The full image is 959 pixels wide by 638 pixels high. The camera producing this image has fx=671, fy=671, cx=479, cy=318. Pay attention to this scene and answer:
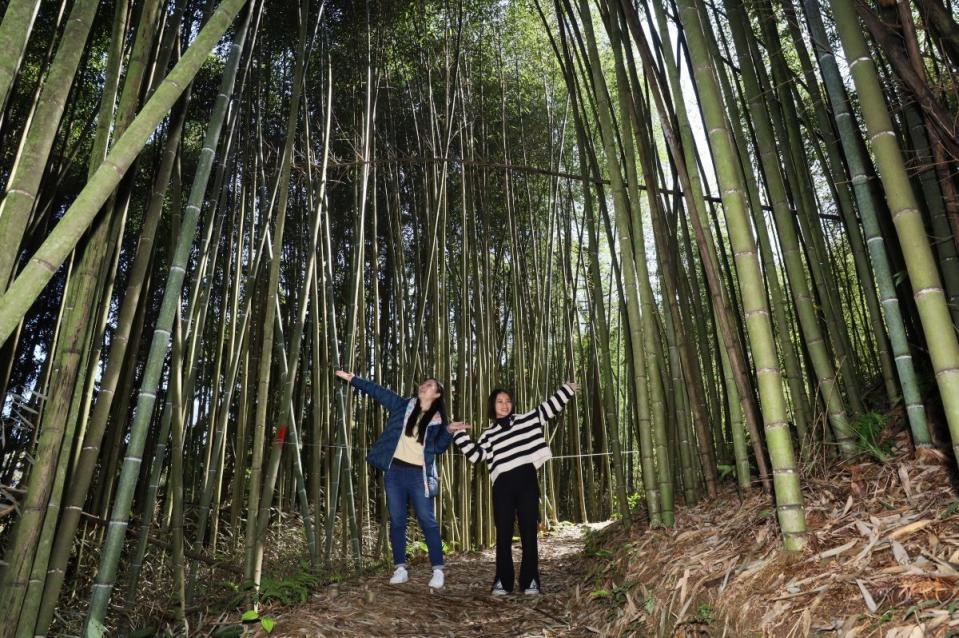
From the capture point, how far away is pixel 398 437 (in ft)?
9.60

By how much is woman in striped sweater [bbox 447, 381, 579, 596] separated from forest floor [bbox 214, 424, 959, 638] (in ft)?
0.41

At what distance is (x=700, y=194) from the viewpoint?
2.19 m

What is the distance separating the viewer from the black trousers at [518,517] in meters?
2.82

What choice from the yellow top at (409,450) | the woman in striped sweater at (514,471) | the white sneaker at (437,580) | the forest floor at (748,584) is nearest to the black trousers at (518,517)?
the woman in striped sweater at (514,471)

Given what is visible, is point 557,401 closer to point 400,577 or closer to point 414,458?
point 414,458

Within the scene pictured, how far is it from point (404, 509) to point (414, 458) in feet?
0.72

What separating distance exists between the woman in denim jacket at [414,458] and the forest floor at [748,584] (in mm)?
258

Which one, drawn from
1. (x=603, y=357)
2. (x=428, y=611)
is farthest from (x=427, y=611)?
(x=603, y=357)

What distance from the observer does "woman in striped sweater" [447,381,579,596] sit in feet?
9.29

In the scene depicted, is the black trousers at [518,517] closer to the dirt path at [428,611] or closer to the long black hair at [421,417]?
the dirt path at [428,611]

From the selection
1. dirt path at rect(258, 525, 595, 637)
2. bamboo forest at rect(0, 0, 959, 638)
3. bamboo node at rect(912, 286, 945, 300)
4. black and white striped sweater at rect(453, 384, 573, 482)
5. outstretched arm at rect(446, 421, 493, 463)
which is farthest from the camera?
outstretched arm at rect(446, 421, 493, 463)

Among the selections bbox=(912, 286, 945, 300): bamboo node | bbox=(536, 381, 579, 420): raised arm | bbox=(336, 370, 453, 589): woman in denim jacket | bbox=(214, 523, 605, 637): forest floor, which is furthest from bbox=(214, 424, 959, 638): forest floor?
bbox=(536, 381, 579, 420): raised arm

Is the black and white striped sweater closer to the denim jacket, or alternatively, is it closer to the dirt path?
the denim jacket

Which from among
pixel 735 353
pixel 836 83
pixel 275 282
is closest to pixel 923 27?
pixel 836 83
